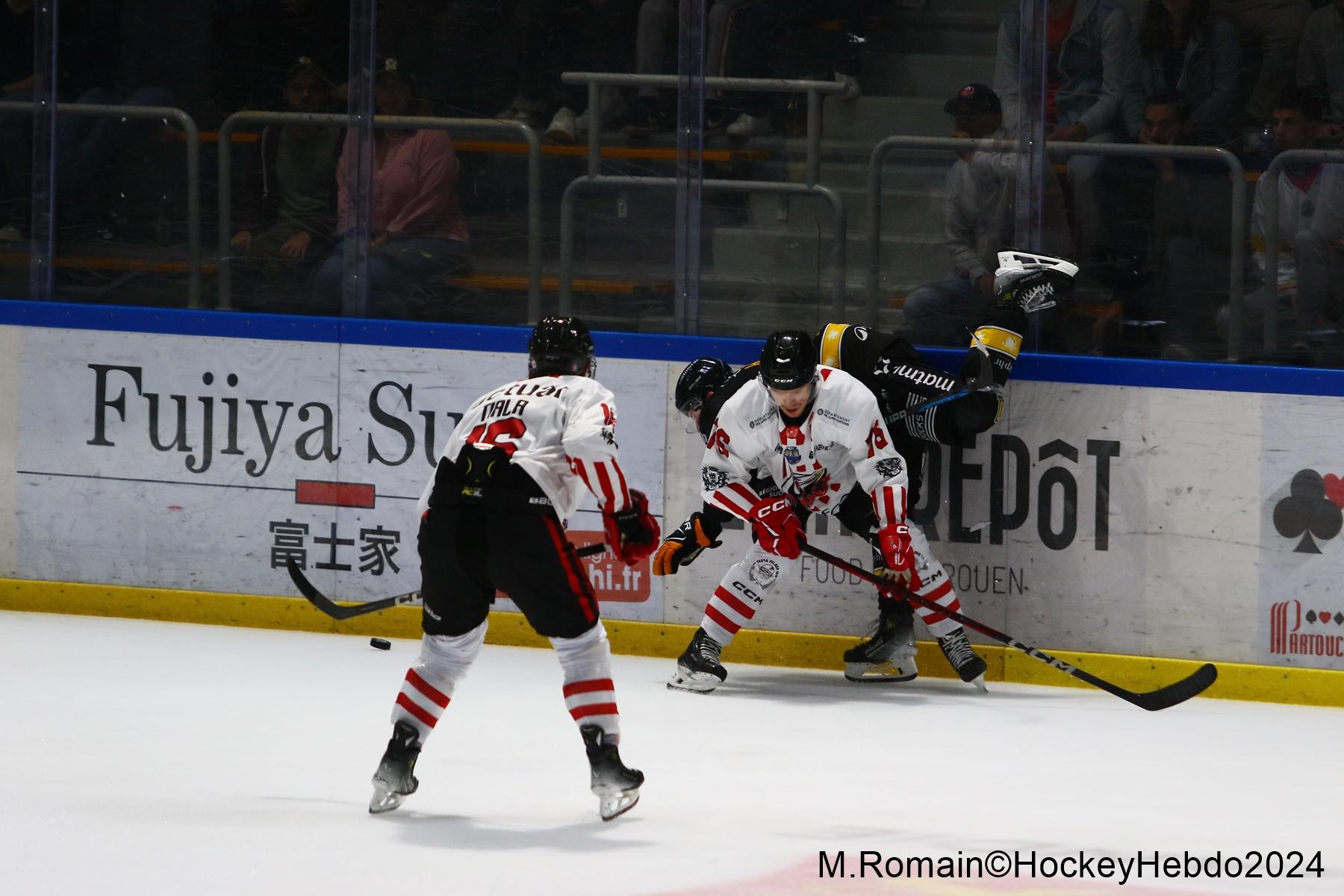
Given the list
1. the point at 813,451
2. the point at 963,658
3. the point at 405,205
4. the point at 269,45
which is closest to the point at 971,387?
the point at 813,451

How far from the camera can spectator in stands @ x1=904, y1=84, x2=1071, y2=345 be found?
6.34 m

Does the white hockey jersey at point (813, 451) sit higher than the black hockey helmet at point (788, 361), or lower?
lower

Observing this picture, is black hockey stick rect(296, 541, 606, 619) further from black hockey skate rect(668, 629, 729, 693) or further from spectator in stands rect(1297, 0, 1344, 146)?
spectator in stands rect(1297, 0, 1344, 146)

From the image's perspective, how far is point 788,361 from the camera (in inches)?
222

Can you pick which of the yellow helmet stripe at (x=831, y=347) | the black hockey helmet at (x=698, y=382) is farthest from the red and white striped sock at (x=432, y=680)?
the yellow helmet stripe at (x=831, y=347)

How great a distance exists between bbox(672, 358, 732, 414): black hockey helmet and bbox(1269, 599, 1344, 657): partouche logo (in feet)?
5.95

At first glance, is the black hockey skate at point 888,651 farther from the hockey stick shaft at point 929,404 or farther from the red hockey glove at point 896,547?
the hockey stick shaft at point 929,404

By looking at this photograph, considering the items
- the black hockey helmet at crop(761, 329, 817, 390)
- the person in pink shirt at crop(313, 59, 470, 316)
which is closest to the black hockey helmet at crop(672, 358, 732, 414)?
the black hockey helmet at crop(761, 329, 817, 390)

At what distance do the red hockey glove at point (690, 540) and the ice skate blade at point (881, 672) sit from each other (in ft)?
2.01

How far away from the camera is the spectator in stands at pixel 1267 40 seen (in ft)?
19.8

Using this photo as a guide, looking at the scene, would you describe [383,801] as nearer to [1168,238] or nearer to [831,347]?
[831,347]

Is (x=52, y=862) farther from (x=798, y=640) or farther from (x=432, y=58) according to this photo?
(x=432, y=58)

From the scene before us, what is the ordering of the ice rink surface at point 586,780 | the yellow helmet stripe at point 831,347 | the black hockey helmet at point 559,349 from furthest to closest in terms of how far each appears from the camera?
the yellow helmet stripe at point 831,347, the black hockey helmet at point 559,349, the ice rink surface at point 586,780

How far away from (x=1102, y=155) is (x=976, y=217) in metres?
0.44
